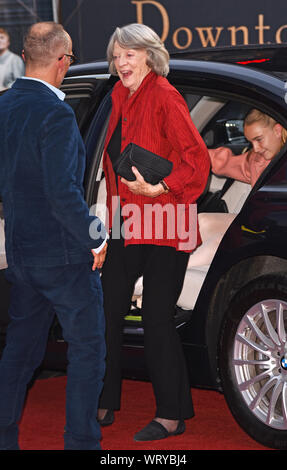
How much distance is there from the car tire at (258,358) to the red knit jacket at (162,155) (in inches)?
15.1

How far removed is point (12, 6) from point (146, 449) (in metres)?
11.0

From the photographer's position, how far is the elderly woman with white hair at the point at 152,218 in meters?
4.27

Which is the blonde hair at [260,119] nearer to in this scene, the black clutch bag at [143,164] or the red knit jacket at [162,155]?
the red knit jacket at [162,155]

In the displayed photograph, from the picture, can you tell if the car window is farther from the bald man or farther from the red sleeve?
the bald man

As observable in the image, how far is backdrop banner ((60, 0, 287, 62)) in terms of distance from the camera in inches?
560

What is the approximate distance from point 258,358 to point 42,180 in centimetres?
138

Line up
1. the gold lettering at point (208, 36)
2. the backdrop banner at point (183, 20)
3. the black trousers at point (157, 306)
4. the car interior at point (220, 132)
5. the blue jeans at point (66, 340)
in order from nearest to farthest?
the blue jeans at point (66, 340) → the black trousers at point (157, 306) → the car interior at point (220, 132) → the backdrop banner at point (183, 20) → the gold lettering at point (208, 36)

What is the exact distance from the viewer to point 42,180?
367cm

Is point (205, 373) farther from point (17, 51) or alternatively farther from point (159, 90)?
point (17, 51)

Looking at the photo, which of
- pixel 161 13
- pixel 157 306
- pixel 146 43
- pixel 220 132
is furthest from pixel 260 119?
pixel 161 13

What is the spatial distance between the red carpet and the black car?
0.79ft

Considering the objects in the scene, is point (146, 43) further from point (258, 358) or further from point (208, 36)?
point (208, 36)

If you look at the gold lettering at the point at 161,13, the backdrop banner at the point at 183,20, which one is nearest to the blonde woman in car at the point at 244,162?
the backdrop banner at the point at 183,20

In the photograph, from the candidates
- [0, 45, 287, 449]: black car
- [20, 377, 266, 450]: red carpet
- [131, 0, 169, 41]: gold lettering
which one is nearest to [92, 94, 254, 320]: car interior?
[0, 45, 287, 449]: black car
